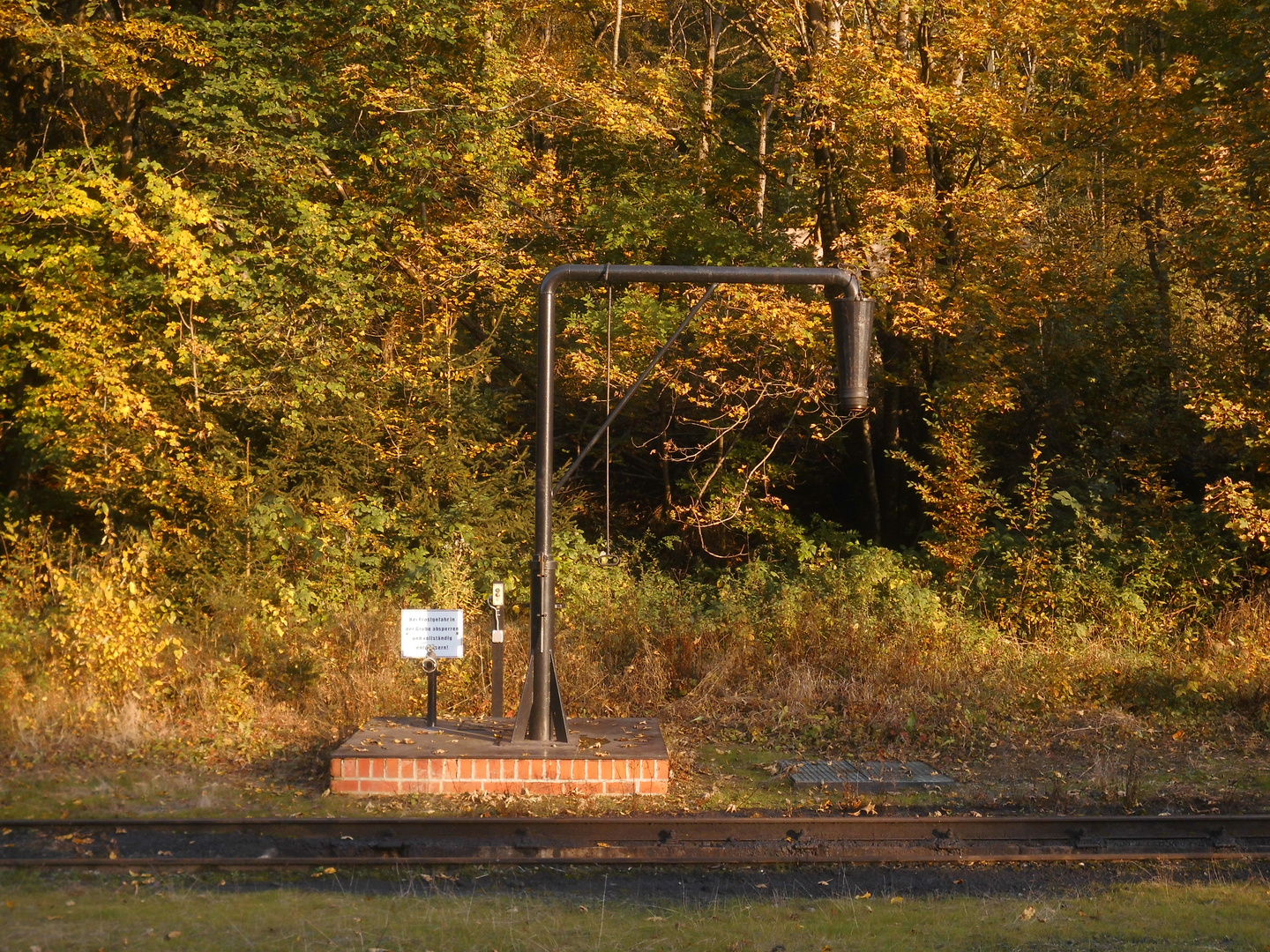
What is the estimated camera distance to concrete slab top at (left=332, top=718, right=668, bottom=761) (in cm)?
849

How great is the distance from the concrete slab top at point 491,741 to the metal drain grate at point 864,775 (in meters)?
1.24

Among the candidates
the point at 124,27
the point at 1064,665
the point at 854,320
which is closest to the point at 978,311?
the point at 1064,665

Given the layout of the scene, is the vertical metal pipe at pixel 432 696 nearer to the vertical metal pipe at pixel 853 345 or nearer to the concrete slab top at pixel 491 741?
the concrete slab top at pixel 491 741

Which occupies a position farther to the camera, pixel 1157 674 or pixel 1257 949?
pixel 1157 674

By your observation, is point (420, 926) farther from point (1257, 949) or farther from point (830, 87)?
point (830, 87)

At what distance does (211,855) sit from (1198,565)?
1253 cm

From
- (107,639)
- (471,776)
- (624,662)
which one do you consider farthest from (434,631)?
(624,662)

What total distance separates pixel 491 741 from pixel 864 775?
3105 millimetres

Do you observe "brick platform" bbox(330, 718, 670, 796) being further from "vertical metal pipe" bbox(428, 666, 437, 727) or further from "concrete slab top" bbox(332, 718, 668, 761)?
"vertical metal pipe" bbox(428, 666, 437, 727)

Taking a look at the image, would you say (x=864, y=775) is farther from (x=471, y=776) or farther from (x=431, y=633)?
(x=431, y=633)

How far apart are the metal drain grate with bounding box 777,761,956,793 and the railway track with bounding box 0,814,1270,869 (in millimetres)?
925

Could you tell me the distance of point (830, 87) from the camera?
592 inches

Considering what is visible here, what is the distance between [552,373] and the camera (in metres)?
8.92

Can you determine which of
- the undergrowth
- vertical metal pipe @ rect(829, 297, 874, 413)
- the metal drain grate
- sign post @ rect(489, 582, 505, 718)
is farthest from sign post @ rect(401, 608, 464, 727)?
vertical metal pipe @ rect(829, 297, 874, 413)
